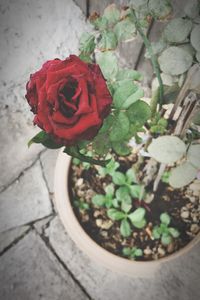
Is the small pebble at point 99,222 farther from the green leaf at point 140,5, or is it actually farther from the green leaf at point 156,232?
the green leaf at point 140,5

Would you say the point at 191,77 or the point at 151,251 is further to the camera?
the point at 151,251

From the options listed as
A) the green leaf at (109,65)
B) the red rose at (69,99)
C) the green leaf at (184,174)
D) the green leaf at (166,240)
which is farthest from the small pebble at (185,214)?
the red rose at (69,99)

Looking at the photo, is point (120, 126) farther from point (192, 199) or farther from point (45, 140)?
point (192, 199)

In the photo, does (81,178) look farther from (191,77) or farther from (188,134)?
(191,77)

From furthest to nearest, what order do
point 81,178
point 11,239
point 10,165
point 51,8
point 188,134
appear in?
point 51,8
point 10,165
point 11,239
point 81,178
point 188,134

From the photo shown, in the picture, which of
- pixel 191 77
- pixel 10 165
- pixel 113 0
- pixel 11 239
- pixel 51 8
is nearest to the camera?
pixel 191 77

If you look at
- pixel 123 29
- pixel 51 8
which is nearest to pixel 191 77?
pixel 123 29

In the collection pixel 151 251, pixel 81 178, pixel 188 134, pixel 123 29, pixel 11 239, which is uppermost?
pixel 123 29

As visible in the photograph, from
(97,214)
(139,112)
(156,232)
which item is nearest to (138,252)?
(156,232)
